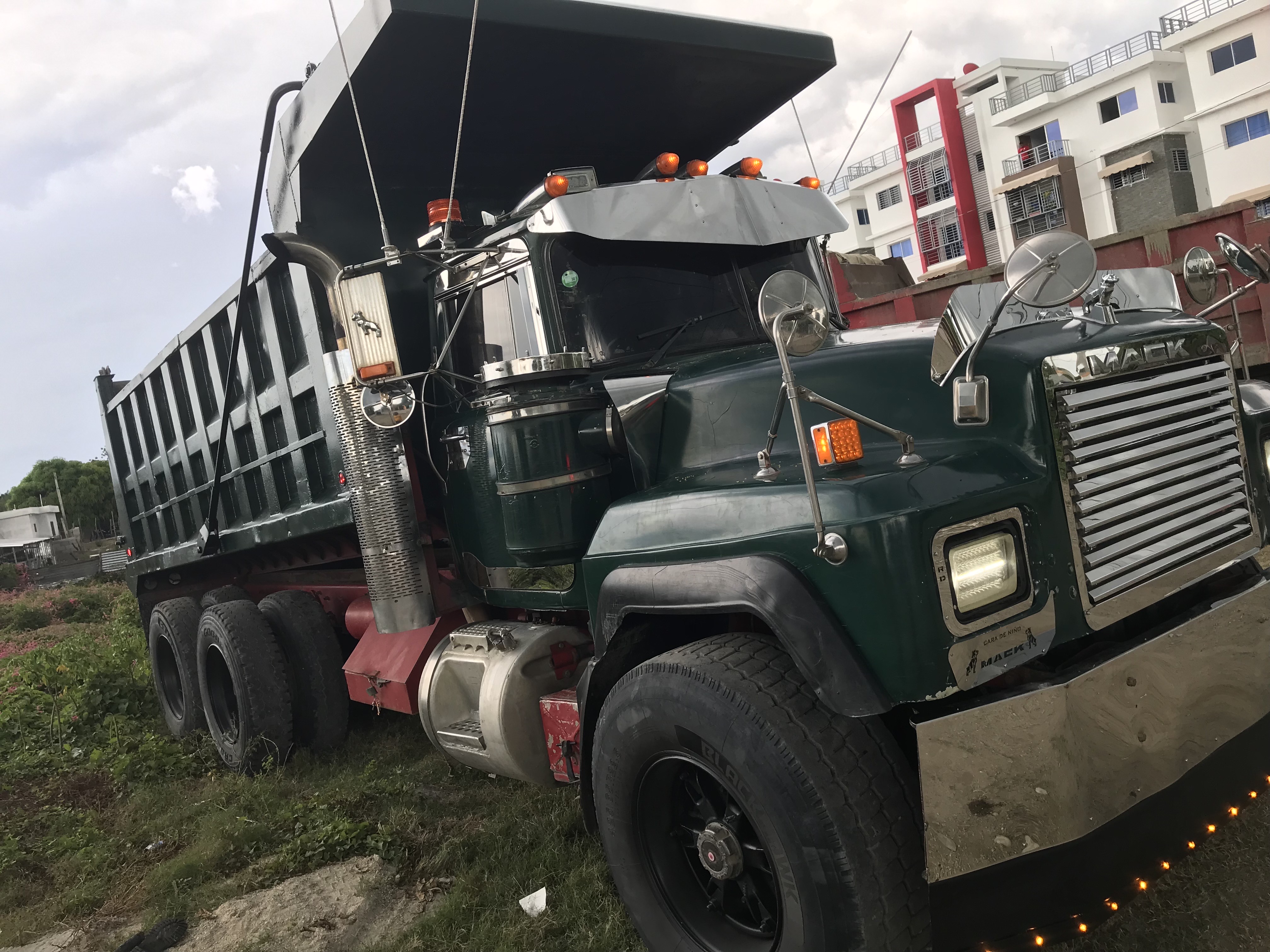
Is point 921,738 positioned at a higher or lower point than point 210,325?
lower

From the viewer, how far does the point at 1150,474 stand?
252cm

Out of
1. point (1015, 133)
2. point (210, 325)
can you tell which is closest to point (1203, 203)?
point (1015, 133)

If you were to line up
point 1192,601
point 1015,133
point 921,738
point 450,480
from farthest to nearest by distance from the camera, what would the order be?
1. point 1015,133
2. point 450,480
3. point 1192,601
4. point 921,738

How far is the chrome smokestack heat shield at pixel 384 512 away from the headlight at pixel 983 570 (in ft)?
8.67

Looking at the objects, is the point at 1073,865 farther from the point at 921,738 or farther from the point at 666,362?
the point at 666,362

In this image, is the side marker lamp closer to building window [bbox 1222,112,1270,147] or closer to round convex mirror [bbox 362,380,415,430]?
round convex mirror [bbox 362,380,415,430]

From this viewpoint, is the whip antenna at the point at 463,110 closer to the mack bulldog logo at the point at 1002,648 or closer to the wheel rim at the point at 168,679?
the mack bulldog logo at the point at 1002,648

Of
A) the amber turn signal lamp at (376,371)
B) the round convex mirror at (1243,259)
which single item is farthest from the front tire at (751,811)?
the round convex mirror at (1243,259)

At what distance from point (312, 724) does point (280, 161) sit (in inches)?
114

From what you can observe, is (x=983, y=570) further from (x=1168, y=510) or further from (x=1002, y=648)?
(x=1168, y=510)

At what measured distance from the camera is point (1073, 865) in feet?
7.11

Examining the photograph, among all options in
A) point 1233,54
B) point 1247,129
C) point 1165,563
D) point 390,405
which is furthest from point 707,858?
point 1233,54

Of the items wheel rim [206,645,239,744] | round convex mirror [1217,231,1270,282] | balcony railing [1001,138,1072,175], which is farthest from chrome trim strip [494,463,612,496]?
balcony railing [1001,138,1072,175]

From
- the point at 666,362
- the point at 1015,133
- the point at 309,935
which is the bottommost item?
the point at 309,935
